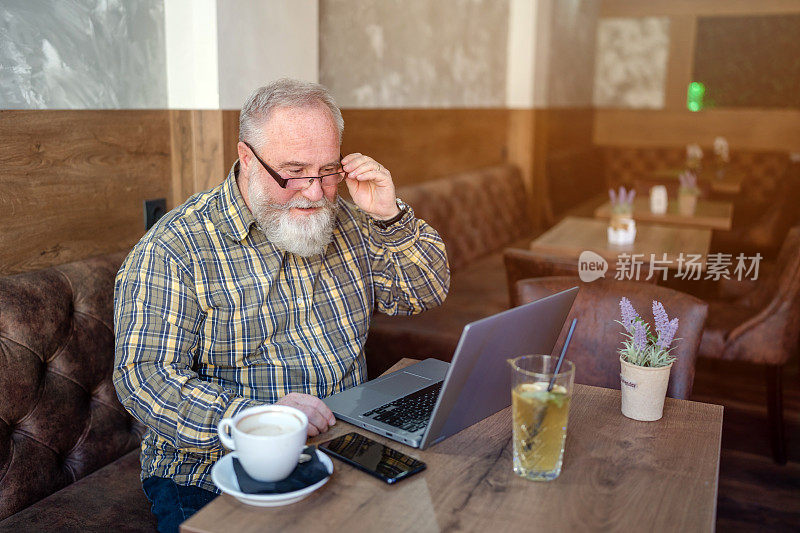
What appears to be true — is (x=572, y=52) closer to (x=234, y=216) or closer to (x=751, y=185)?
(x=751, y=185)

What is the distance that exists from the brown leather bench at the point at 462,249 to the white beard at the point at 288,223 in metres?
0.85

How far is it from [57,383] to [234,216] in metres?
0.58

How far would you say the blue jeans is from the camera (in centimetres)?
139

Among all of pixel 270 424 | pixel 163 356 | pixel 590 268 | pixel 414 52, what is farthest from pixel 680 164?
pixel 270 424

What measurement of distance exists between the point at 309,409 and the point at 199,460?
387mm

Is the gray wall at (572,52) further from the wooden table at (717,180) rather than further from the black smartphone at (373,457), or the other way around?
the black smartphone at (373,457)

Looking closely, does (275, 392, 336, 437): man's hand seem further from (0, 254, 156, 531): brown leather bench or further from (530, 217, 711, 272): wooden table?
(530, 217, 711, 272): wooden table

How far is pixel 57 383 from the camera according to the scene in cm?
166

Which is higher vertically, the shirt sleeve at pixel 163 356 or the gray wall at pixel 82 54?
the gray wall at pixel 82 54

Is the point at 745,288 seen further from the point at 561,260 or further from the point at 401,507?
the point at 401,507

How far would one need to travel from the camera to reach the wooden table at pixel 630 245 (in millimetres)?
2914

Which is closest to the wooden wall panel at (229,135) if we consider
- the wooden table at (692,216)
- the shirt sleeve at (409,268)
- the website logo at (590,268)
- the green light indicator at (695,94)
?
the shirt sleeve at (409,268)

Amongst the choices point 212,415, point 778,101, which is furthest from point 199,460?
point 778,101

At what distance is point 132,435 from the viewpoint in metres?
1.86
